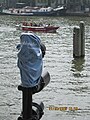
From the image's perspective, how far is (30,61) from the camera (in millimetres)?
3904

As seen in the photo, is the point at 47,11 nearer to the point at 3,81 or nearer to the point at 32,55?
the point at 3,81

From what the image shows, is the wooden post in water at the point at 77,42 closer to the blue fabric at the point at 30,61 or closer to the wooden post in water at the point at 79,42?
the wooden post in water at the point at 79,42

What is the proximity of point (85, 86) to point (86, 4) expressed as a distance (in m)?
126

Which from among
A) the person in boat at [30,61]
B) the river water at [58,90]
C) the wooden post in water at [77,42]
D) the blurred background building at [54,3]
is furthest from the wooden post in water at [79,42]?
the blurred background building at [54,3]

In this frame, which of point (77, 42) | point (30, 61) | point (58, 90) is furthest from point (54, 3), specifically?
point (30, 61)

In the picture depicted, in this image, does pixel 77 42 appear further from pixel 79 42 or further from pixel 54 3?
pixel 54 3

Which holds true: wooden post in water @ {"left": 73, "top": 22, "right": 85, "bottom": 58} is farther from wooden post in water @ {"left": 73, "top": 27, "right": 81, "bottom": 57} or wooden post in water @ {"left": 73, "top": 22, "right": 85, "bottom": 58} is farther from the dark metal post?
the dark metal post

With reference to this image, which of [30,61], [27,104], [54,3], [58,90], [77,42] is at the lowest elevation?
[54,3]

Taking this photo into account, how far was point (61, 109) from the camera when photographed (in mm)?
11969

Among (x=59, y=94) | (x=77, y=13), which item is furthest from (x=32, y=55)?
(x=77, y=13)

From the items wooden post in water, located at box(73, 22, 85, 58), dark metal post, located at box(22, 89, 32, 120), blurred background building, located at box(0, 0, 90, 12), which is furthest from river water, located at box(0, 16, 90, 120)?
blurred background building, located at box(0, 0, 90, 12)

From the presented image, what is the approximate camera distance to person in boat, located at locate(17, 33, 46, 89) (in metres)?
3.89

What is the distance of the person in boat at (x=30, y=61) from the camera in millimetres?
3887

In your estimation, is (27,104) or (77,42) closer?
(27,104)
